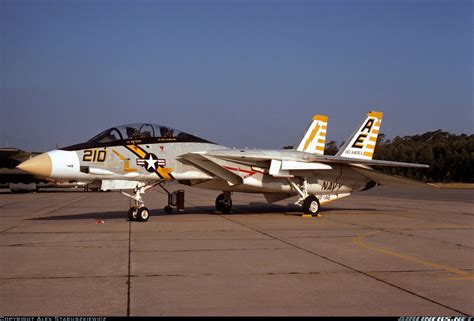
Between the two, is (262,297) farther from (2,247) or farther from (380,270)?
(2,247)

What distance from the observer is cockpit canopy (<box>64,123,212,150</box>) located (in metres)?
13.6

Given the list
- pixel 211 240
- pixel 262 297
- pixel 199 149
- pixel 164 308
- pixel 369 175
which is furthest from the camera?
pixel 369 175

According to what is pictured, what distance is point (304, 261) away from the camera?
308 inches

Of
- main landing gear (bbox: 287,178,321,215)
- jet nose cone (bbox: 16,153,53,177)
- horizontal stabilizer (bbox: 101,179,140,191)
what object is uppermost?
jet nose cone (bbox: 16,153,53,177)

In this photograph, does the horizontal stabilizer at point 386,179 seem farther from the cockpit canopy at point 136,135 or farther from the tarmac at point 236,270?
the cockpit canopy at point 136,135

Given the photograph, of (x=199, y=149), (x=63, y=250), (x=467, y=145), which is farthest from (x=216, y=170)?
(x=467, y=145)

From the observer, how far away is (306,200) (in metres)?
16.1

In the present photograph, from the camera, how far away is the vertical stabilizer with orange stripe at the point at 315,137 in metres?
21.4

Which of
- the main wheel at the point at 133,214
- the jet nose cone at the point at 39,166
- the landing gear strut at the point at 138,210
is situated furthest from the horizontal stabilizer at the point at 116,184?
the jet nose cone at the point at 39,166

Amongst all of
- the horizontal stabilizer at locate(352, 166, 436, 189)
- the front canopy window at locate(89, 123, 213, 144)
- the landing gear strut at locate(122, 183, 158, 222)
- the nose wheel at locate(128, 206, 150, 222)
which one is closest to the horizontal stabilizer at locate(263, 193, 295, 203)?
A: the horizontal stabilizer at locate(352, 166, 436, 189)

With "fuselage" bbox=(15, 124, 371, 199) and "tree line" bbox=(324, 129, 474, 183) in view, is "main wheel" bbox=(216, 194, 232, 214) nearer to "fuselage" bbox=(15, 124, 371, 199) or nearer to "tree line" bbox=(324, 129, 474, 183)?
"fuselage" bbox=(15, 124, 371, 199)

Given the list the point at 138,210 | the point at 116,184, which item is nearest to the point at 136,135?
the point at 116,184

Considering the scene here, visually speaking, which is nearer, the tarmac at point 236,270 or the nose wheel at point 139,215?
the tarmac at point 236,270

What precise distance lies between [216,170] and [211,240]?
17.0 ft
